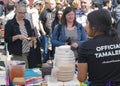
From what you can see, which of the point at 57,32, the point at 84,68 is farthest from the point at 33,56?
the point at 84,68

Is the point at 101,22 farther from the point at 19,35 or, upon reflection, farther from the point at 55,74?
the point at 19,35

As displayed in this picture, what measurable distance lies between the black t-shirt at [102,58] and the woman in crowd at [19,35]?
253 centimetres

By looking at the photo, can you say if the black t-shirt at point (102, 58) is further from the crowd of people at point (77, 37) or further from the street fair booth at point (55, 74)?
the street fair booth at point (55, 74)

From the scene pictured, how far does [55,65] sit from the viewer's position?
409 cm

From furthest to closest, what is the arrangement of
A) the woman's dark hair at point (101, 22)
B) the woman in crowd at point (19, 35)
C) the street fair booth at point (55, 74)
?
the woman in crowd at point (19, 35) → the street fair booth at point (55, 74) → the woman's dark hair at point (101, 22)

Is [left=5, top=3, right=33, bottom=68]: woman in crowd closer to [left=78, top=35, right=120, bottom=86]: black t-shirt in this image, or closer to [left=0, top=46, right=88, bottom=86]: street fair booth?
[left=0, top=46, right=88, bottom=86]: street fair booth

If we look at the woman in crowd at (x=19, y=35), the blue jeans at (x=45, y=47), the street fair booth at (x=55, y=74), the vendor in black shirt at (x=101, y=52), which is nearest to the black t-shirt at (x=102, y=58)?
the vendor in black shirt at (x=101, y=52)

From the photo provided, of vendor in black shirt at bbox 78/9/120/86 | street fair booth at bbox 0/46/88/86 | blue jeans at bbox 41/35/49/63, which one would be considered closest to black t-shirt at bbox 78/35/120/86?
vendor in black shirt at bbox 78/9/120/86

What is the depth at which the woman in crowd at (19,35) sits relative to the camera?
18.7 ft

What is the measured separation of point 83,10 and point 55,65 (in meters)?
5.09

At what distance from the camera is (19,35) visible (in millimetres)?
5641

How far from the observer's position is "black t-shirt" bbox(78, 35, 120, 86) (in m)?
3.21

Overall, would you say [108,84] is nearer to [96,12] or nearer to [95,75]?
[95,75]

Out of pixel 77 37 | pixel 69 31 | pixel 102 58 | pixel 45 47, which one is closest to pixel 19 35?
pixel 69 31
